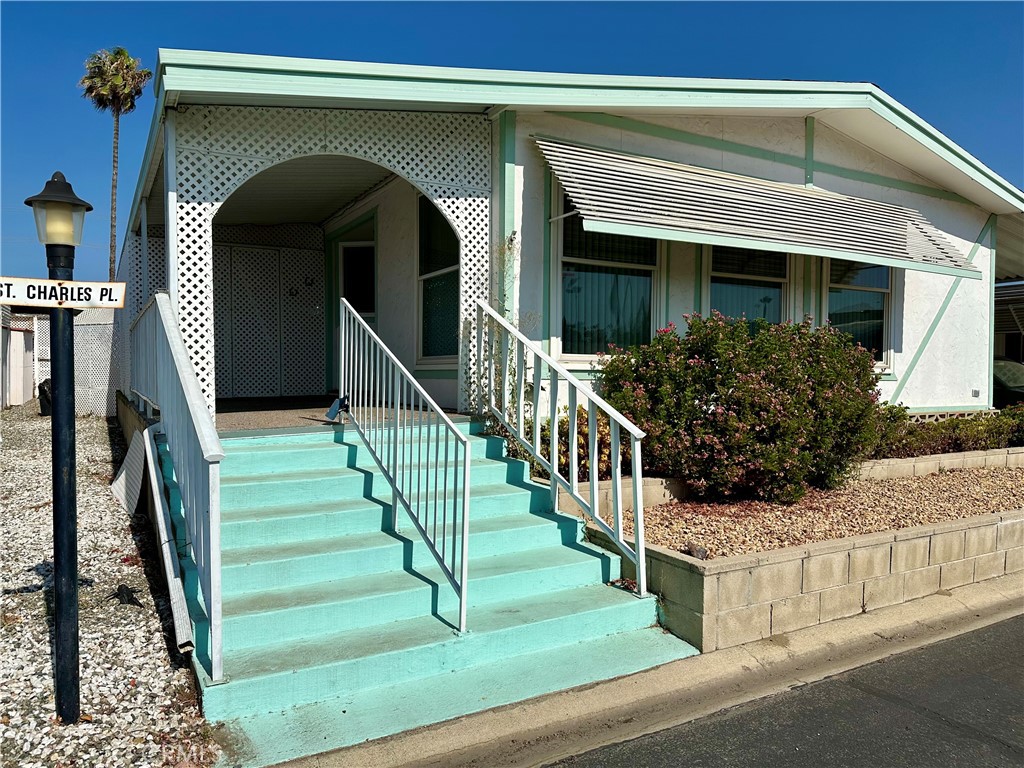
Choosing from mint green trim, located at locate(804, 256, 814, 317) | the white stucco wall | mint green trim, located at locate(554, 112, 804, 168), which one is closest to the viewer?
the white stucco wall

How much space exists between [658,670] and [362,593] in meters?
1.63

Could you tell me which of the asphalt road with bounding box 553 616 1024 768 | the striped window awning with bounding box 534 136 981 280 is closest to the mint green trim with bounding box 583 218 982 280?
the striped window awning with bounding box 534 136 981 280

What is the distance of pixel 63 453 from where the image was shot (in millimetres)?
3242

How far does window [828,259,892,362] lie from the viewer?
30.2 ft

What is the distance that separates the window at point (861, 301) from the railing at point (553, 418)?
4328 millimetres

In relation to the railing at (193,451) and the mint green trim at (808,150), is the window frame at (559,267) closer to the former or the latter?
the mint green trim at (808,150)

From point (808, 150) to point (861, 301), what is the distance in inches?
83.3

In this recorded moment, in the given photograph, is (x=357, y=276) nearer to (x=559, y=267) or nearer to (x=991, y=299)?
(x=559, y=267)

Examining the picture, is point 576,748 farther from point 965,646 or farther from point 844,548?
point 965,646

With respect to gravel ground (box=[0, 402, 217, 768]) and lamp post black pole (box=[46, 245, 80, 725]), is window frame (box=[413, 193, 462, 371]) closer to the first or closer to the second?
gravel ground (box=[0, 402, 217, 768])

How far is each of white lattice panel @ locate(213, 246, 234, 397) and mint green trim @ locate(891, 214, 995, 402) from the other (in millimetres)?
8984

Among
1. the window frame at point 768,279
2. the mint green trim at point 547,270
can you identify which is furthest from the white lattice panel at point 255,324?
the window frame at point 768,279

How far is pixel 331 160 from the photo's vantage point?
738 cm

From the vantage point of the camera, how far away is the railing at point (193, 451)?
3.17m
